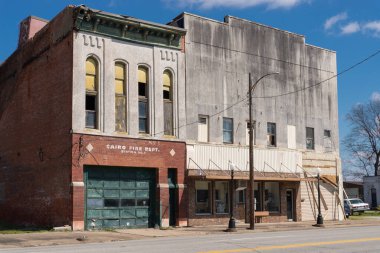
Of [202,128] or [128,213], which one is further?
[202,128]

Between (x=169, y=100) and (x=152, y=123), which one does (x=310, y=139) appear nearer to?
(x=169, y=100)

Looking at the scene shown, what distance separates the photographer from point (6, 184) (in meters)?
35.4

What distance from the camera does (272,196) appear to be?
37.1 metres

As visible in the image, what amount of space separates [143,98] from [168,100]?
5.49 ft

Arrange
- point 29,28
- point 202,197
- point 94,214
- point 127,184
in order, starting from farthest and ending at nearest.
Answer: point 29,28, point 202,197, point 127,184, point 94,214

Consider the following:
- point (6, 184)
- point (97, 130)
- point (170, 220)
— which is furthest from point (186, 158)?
point (6, 184)

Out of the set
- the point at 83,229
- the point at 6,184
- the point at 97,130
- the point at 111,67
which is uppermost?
the point at 111,67

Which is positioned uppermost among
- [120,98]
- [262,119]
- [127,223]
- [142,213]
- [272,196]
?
[120,98]

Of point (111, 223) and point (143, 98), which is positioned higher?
point (143, 98)

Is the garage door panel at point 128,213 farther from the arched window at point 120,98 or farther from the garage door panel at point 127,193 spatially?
the arched window at point 120,98

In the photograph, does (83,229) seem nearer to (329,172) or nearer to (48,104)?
(48,104)

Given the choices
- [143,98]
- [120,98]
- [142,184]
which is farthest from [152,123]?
[142,184]

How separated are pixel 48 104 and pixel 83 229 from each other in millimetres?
7414

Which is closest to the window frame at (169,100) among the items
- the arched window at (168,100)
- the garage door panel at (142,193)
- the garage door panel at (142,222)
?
the arched window at (168,100)
